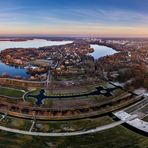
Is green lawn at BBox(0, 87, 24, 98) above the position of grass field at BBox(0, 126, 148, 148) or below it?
above

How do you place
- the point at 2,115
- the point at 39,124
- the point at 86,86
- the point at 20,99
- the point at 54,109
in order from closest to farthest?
the point at 39,124 < the point at 2,115 < the point at 54,109 < the point at 20,99 < the point at 86,86

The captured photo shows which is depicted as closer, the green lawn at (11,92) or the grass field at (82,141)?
the grass field at (82,141)

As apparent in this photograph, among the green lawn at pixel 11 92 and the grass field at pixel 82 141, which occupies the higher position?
the green lawn at pixel 11 92

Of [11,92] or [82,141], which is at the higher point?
[11,92]

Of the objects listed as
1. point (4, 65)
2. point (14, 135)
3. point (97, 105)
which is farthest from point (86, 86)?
point (4, 65)

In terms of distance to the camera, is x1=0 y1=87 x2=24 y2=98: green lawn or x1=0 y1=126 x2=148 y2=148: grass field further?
x1=0 y1=87 x2=24 y2=98: green lawn

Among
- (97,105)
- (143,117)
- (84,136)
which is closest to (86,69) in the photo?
(97,105)

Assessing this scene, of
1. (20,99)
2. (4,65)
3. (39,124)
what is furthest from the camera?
(4,65)

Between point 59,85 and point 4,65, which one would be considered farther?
point 4,65

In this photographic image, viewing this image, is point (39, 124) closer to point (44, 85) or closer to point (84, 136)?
point (84, 136)

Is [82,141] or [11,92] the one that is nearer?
[82,141]
